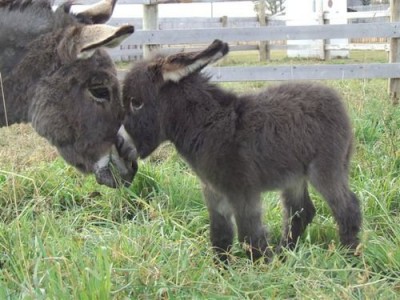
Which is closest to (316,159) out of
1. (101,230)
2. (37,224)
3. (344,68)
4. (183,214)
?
(183,214)

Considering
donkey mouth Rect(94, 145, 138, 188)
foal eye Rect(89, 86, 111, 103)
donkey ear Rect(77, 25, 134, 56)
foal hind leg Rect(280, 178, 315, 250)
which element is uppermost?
donkey ear Rect(77, 25, 134, 56)

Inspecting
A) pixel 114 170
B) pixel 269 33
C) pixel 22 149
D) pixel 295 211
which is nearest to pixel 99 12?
pixel 114 170

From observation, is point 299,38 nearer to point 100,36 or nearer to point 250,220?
point 250,220

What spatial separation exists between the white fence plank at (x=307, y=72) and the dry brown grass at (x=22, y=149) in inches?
110

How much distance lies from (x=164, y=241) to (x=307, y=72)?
5731 millimetres

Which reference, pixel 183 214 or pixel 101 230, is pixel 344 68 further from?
pixel 101 230

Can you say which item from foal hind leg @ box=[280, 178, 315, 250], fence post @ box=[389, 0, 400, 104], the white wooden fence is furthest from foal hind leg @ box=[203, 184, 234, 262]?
fence post @ box=[389, 0, 400, 104]

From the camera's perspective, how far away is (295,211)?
4125 mm

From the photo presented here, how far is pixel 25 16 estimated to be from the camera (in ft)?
11.9

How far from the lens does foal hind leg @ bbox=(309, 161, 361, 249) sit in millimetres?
3820

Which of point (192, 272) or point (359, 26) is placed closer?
point (192, 272)

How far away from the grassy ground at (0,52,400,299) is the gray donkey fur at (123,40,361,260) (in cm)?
21

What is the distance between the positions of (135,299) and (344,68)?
6568mm

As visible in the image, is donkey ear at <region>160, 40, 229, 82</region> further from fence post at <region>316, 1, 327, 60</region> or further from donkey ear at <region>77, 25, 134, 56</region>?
fence post at <region>316, 1, 327, 60</region>
